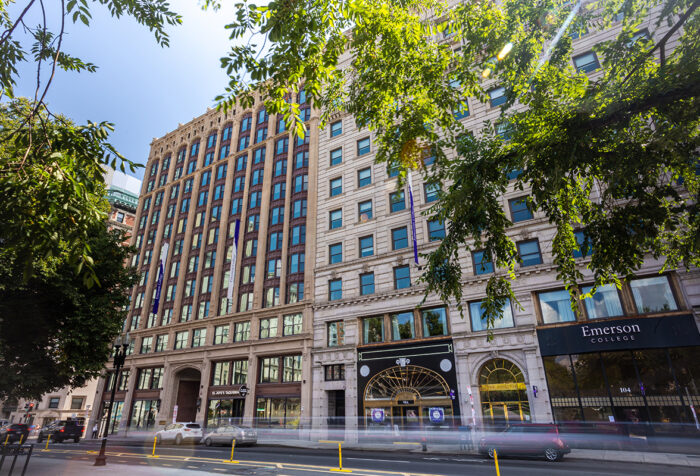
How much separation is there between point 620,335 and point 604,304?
6.63ft

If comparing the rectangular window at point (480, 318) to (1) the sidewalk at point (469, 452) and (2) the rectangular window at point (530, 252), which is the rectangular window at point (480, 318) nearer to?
(2) the rectangular window at point (530, 252)

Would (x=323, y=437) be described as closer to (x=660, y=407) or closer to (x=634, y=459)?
(x=634, y=459)

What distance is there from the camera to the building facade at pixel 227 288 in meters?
35.8

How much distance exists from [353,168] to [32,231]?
32.9 m

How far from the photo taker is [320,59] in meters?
7.84

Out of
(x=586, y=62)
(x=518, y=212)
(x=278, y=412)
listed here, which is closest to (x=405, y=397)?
(x=278, y=412)

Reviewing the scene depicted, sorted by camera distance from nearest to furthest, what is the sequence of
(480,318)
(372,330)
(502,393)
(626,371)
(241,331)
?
(626,371), (502,393), (480,318), (372,330), (241,331)

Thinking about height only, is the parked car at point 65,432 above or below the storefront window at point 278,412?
below

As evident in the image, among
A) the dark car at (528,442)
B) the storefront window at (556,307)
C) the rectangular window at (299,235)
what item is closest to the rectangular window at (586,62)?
the storefront window at (556,307)

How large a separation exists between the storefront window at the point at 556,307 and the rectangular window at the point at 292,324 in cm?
2074

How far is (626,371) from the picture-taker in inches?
846

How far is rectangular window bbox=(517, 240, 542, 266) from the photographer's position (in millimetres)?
26023

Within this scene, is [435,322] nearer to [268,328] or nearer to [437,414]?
[437,414]

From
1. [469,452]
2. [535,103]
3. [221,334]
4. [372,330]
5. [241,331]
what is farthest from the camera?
[221,334]
